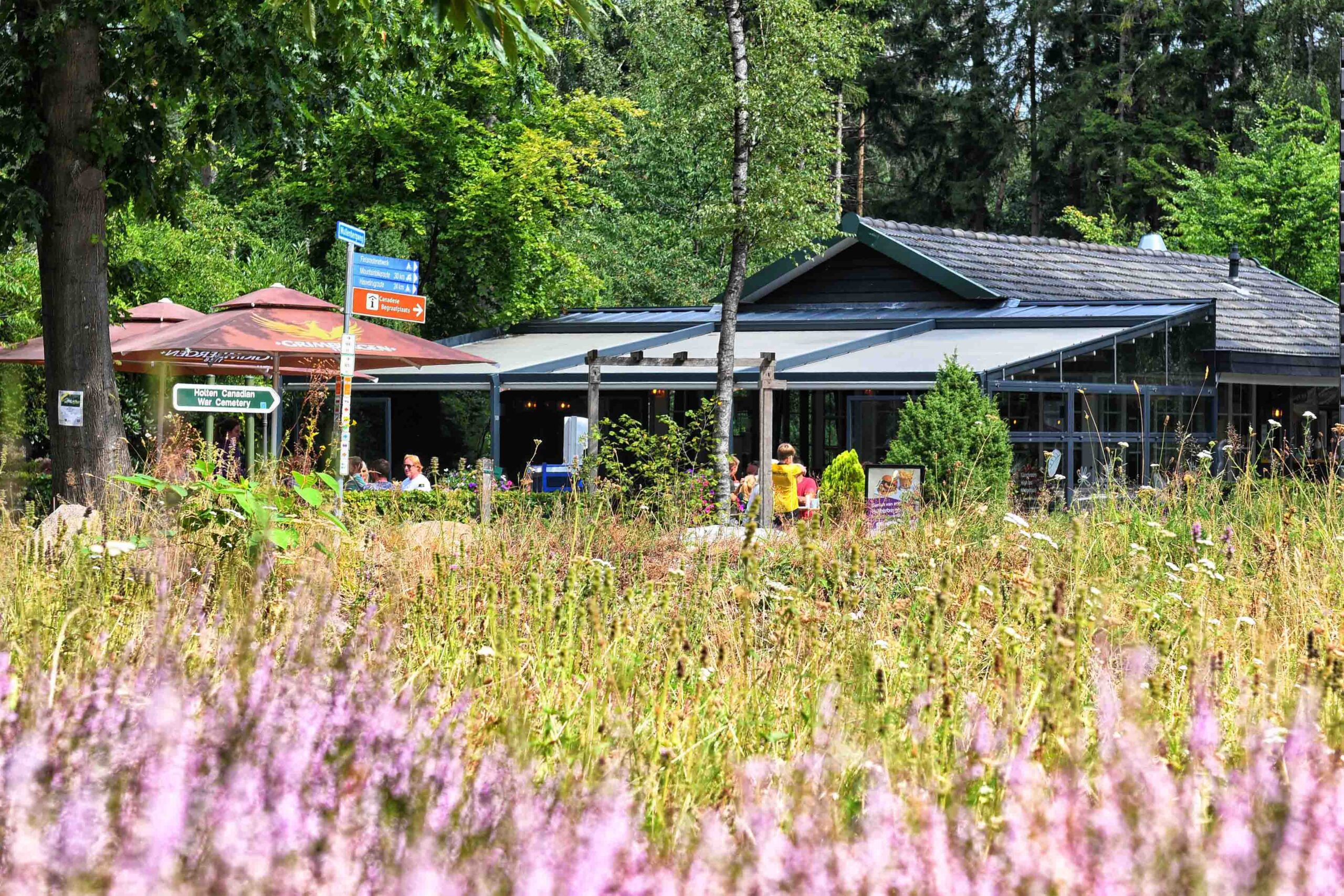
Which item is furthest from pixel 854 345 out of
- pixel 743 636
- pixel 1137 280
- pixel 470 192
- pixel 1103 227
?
pixel 1103 227

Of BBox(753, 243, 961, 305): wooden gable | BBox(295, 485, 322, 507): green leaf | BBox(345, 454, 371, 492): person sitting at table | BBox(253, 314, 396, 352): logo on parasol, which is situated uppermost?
BBox(753, 243, 961, 305): wooden gable

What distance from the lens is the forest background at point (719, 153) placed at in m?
13.6

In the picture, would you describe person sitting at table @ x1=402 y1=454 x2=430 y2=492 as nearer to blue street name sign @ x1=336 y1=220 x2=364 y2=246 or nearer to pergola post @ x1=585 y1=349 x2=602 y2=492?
pergola post @ x1=585 y1=349 x2=602 y2=492

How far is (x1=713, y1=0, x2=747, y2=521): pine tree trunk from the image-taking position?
13422mm

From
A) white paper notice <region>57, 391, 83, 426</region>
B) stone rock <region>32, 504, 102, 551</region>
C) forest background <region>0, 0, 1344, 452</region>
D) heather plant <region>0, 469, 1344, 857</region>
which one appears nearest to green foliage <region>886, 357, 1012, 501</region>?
forest background <region>0, 0, 1344, 452</region>

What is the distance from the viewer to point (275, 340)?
13.5 m

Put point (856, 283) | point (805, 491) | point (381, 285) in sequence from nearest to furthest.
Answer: point (381, 285) < point (805, 491) < point (856, 283)

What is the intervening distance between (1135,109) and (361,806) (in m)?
36.8

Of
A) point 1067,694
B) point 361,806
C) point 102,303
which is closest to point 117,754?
point 361,806

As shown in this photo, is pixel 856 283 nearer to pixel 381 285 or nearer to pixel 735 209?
pixel 735 209

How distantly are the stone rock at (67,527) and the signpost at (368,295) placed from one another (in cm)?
193

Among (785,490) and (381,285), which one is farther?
(785,490)

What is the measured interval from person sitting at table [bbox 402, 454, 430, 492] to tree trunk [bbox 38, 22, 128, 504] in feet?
8.67

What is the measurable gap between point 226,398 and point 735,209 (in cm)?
631
